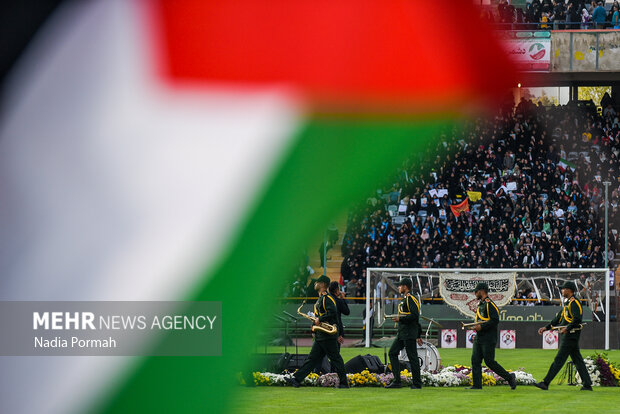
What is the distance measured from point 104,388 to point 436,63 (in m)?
0.76

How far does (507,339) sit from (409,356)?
14.7 m

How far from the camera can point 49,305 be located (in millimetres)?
1745

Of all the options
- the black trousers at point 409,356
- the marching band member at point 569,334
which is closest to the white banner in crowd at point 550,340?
the marching band member at point 569,334

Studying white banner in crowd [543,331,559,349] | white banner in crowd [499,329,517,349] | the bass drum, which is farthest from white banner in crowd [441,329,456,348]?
the bass drum

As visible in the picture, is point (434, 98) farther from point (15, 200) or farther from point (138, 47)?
point (15, 200)

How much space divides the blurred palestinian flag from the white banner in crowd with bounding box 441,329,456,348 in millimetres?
30614

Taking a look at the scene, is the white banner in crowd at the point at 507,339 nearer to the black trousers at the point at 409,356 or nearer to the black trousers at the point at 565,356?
the black trousers at the point at 565,356

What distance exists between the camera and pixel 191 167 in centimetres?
172

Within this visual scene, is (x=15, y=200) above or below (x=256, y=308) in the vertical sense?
above

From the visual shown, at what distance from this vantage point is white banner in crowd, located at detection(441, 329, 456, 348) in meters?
31.9

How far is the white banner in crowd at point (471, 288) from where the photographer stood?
2964 centimetres

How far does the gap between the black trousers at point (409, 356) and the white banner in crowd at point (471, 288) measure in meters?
11.4

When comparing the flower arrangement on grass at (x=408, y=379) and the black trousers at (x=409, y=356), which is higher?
the black trousers at (x=409, y=356)

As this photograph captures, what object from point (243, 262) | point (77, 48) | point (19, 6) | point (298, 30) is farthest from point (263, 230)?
point (19, 6)
